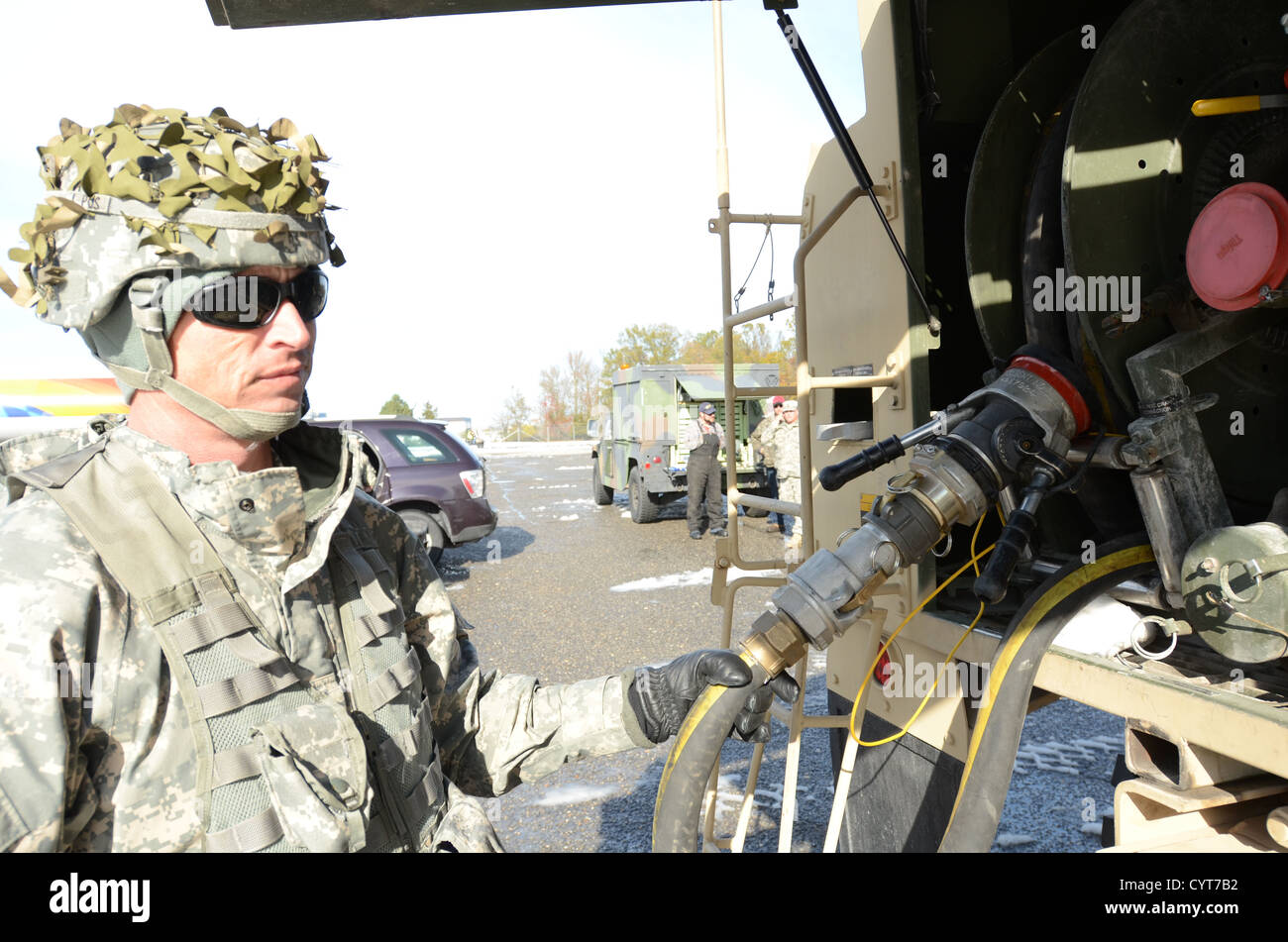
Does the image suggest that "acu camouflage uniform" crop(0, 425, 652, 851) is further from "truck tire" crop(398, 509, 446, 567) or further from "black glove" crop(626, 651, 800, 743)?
"truck tire" crop(398, 509, 446, 567)

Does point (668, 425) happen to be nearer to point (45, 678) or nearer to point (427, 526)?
point (427, 526)

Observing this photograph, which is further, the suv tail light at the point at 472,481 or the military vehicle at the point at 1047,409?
the suv tail light at the point at 472,481

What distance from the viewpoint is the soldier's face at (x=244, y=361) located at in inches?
64.7

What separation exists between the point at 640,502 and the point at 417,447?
4735mm

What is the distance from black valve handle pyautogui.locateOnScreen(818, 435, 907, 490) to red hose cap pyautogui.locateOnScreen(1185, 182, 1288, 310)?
0.72 metres

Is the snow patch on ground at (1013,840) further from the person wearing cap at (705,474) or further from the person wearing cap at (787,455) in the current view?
the person wearing cap at (705,474)

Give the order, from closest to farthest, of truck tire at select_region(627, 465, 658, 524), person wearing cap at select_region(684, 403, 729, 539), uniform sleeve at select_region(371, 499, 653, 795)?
1. uniform sleeve at select_region(371, 499, 653, 795)
2. person wearing cap at select_region(684, 403, 729, 539)
3. truck tire at select_region(627, 465, 658, 524)

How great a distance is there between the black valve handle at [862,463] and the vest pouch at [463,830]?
109cm

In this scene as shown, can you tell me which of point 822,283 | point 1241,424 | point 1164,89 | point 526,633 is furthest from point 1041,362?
point 526,633

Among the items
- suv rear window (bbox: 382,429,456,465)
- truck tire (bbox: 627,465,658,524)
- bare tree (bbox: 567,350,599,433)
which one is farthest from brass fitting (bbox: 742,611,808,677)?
bare tree (bbox: 567,350,599,433)

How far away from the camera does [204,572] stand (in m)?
1.55

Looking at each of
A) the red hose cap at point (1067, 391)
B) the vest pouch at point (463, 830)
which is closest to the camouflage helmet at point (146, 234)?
the vest pouch at point (463, 830)

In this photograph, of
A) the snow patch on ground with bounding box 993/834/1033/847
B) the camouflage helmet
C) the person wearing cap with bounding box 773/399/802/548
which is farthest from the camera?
the person wearing cap with bounding box 773/399/802/548

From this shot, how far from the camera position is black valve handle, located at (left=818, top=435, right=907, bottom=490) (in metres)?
→ 2.03
